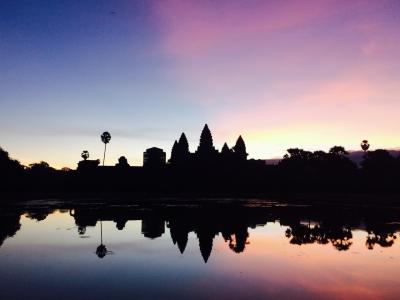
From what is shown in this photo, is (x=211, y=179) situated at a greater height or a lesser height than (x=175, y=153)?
lesser

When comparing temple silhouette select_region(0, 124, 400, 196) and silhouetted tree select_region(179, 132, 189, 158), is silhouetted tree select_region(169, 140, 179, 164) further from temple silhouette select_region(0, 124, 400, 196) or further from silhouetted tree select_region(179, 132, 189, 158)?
temple silhouette select_region(0, 124, 400, 196)

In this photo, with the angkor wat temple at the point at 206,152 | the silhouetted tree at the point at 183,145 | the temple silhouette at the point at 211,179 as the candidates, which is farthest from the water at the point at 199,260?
the silhouetted tree at the point at 183,145

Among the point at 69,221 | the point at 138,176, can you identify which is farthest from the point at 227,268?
the point at 138,176

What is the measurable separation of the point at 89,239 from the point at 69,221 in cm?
976

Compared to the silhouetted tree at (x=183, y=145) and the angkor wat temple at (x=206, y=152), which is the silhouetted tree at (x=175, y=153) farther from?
the silhouetted tree at (x=183, y=145)

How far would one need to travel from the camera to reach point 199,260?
649 inches

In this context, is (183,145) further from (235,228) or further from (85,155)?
(235,228)

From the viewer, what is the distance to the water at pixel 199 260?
1198cm

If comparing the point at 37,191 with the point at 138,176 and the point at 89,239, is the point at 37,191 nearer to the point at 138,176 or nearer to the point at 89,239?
the point at 138,176

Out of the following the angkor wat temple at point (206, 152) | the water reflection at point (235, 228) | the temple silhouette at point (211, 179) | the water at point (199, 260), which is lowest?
the water at point (199, 260)

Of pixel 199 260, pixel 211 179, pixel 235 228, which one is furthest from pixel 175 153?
pixel 199 260

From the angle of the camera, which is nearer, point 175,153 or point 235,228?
point 235,228

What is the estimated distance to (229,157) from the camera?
378ft

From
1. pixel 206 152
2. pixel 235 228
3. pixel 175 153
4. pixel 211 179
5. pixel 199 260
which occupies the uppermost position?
pixel 175 153
